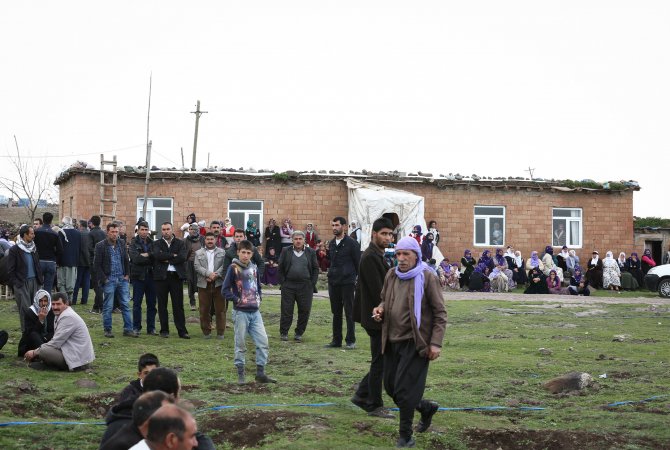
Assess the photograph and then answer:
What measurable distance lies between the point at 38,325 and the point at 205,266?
3.70m

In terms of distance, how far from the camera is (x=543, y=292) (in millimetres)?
29078

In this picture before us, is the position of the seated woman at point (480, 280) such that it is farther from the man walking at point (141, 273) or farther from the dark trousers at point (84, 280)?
the man walking at point (141, 273)

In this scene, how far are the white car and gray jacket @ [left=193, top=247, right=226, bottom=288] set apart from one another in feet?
58.1

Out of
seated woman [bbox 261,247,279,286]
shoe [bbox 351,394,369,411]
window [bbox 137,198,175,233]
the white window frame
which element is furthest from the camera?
the white window frame

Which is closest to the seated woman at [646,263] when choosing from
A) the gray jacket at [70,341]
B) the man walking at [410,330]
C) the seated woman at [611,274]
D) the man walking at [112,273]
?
the seated woman at [611,274]

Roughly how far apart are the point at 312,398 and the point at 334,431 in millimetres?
1807

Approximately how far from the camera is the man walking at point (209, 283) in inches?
618

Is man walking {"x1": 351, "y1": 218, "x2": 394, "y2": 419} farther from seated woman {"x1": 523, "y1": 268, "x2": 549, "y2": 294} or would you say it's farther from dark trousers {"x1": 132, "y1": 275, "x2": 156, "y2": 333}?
seated woman {"x1": 523, "y1": 268, "x2": 549, "y2": 294}

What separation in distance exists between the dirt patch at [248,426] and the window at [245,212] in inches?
887

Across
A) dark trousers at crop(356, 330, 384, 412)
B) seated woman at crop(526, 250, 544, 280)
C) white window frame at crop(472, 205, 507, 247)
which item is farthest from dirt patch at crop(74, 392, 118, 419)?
white window frame at crop(472, 205, 507, 247)

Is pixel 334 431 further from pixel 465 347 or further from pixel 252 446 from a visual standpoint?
pixel 465 347

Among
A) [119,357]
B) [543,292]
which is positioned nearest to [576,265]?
[543,292]

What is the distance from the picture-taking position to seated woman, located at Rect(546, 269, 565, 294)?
1166 inches

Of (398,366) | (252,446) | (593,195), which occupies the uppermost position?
(593,195)
